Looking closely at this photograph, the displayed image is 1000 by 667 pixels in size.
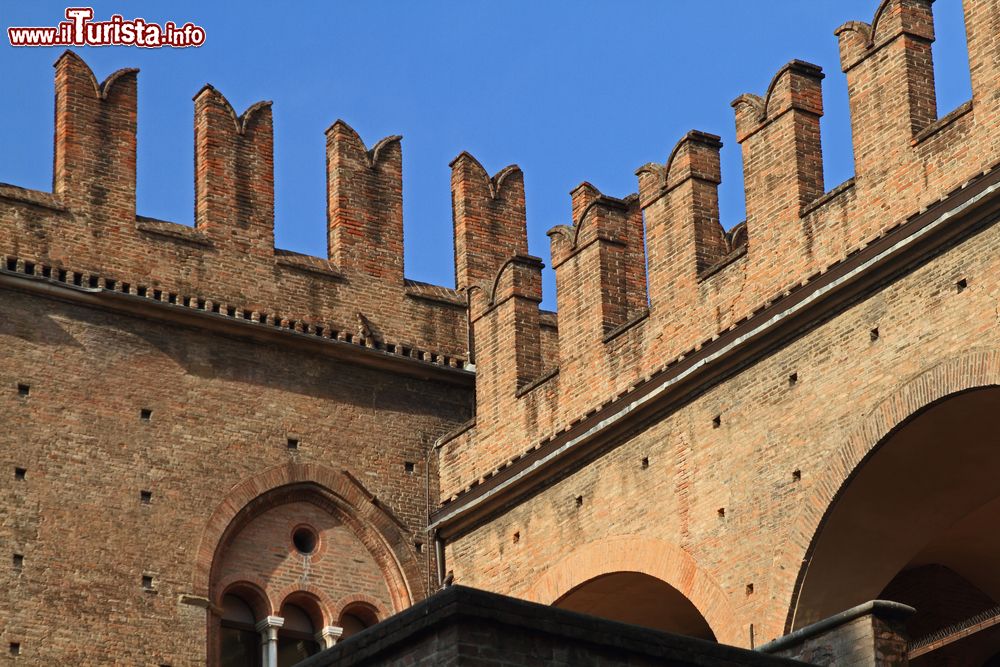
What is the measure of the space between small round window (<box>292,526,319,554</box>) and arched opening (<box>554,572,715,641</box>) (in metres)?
2.23

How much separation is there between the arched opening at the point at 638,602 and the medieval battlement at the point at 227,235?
2.78m

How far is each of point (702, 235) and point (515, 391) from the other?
7.21ft

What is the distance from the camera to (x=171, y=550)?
687 inches

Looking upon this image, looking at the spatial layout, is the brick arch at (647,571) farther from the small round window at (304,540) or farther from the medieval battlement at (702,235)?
the small round window at (304,540)

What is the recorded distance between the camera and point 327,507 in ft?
60.3

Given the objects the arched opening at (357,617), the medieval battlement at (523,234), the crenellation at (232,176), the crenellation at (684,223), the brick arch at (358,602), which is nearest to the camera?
the medieval battlement at (523,234)

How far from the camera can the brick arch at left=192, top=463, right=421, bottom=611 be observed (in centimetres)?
1772

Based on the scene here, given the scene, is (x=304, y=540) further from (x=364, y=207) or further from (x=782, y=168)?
(x=782, y=168)

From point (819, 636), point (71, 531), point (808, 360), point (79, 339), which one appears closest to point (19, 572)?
point (71, 531)

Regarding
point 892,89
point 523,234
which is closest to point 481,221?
point 523,234

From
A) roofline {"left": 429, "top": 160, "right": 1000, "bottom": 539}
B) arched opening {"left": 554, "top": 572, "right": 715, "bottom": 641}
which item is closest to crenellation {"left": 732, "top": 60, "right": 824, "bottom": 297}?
roofline {"left": 429, "top": 160, "right": 1000, "bottom": 539}

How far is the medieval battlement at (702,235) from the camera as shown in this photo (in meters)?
14.7

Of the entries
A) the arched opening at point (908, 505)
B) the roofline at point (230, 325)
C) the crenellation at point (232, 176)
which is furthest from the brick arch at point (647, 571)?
the crenellation at point (232, 176)

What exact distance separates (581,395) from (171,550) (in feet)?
10.1
